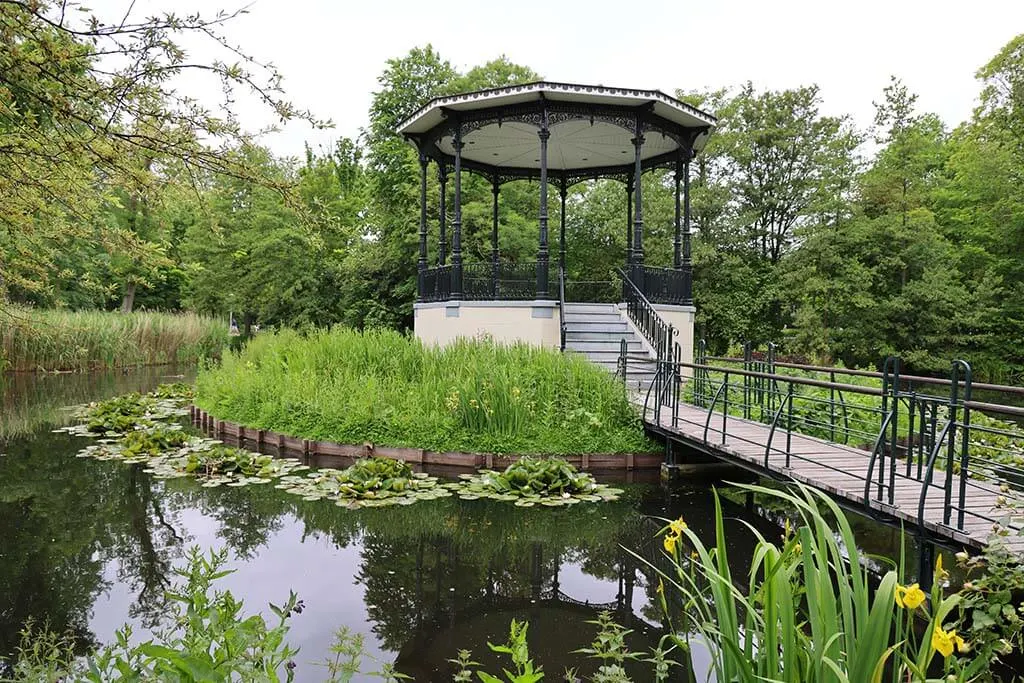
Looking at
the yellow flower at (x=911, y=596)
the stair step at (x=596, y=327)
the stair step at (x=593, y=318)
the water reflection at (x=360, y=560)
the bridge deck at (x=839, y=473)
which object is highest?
the stair step at (x=593, y=318)

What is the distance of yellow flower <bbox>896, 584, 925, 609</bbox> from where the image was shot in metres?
1.69

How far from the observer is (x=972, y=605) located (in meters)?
2.71

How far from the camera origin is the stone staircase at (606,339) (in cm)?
1093

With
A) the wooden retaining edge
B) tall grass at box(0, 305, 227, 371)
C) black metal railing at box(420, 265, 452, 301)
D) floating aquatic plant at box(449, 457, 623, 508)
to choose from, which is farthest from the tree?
tall grass at box(0, 305, 227, 371)

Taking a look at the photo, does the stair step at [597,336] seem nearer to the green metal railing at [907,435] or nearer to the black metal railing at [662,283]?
the black metal railing at [662,283]

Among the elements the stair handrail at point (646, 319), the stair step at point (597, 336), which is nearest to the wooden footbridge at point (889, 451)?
the stair handrail at point (646, 319)

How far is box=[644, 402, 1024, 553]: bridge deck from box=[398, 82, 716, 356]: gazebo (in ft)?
15.3

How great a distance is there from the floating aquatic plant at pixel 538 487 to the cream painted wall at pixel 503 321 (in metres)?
4.64

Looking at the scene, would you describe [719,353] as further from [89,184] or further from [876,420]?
[89,184]

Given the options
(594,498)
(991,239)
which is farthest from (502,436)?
(991,239)

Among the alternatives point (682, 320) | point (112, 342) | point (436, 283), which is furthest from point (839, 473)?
point (112, 342)

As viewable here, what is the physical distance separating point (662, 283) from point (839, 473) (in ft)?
26.2

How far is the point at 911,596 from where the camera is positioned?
1.72 meters

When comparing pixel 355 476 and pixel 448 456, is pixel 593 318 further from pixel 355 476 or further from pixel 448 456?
pixel 355 476
